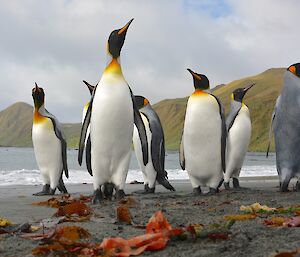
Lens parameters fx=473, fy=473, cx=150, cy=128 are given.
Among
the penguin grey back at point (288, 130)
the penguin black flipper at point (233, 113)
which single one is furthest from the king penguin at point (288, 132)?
the penguin black flipper at point (233, 113)

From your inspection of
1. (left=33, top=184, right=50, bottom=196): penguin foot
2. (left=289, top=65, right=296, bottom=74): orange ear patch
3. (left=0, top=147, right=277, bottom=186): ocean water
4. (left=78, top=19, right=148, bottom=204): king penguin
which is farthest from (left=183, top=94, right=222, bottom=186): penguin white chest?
(left=0, top=147, right=277, bottom=186): ocean water

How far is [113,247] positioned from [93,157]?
12.4ft

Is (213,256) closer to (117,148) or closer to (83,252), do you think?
(83,252)

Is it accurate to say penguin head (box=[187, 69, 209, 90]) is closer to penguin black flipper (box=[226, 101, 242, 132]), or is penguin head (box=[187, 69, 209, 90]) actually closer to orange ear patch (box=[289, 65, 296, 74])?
orange ear patch (box=[289, 65, 296, 74])

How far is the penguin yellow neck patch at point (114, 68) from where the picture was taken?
20.5 ft

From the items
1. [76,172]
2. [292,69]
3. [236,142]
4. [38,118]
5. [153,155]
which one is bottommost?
[76,172]

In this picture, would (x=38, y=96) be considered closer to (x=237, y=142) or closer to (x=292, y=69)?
(x=237, y=142)

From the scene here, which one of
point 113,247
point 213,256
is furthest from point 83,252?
point 213,256

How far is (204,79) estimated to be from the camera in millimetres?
7820

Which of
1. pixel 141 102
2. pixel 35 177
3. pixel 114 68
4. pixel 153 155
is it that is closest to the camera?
pixel 114 68

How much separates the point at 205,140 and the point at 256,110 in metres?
102

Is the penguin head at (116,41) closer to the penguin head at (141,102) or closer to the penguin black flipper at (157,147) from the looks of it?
the penguin black flipper at (157,147)

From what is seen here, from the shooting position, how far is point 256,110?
107 meters

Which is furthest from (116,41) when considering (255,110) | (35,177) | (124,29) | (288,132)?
(255,110)
